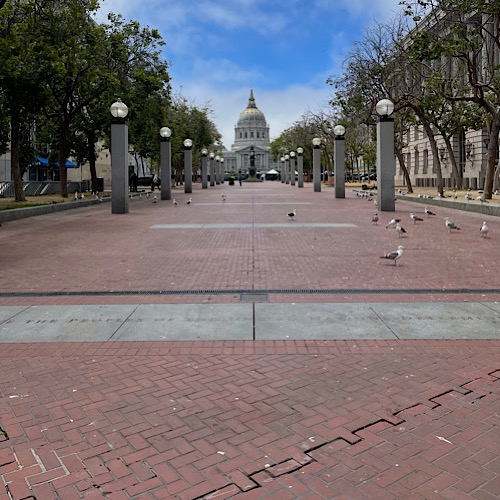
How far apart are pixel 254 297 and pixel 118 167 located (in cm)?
1685

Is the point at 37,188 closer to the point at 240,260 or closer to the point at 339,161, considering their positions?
the point at 339,161

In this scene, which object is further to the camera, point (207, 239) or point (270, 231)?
point (270, 231)

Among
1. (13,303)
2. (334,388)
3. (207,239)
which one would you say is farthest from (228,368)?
(207,239)

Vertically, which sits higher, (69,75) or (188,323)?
(69,75)

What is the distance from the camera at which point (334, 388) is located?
4.74m

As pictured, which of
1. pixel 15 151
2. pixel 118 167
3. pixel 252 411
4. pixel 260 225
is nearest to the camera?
pixel 252 411

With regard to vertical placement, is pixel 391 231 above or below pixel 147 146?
below

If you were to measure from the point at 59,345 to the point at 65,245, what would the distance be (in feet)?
26.8

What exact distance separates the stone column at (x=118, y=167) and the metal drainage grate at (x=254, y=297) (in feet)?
53.6

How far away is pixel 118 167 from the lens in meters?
23.3

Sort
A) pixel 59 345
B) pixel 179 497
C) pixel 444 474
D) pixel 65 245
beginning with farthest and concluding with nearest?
pixel 65 245, pixel 59 345, pixel 444 474, pixel 179 497

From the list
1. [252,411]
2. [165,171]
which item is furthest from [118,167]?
[252,411]

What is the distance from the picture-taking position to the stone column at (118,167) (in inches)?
918

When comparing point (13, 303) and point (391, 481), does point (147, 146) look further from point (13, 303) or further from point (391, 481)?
point (391, 481)
